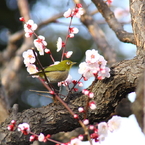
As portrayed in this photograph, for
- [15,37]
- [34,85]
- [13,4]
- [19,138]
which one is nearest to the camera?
[19,138]

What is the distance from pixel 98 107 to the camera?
89.4 inches

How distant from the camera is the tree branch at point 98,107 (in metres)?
2.21

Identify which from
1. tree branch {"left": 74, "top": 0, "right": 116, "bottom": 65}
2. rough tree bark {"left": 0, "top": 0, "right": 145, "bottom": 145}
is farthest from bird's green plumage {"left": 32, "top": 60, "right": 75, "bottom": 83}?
tree branch {"left": 74, "top": 0, "right": 116, "bottom": 65}

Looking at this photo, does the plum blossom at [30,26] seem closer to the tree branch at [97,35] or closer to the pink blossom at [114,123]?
the pink blossom at [114,123]

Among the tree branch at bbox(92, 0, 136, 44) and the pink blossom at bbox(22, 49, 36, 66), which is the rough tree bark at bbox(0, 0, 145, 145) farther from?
the tree branch at bbox(92, 0, 136, 44)

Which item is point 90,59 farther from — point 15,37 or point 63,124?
point 15,37

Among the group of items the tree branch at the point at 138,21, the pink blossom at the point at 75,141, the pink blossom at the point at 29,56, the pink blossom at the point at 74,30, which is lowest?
the pink blossom at the point at 75,141

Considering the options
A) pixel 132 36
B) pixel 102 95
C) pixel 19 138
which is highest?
pixel 132 36

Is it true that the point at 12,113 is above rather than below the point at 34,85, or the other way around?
below

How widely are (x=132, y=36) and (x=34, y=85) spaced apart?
19.2 feet

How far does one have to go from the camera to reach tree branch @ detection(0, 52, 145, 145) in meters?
2.21

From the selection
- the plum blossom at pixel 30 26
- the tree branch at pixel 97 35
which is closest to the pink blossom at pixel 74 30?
the plum blossom at pixel 30 26

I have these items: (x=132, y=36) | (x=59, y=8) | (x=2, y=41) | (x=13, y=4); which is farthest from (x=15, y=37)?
(x=132, y=36)

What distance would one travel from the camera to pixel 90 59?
192 cm
